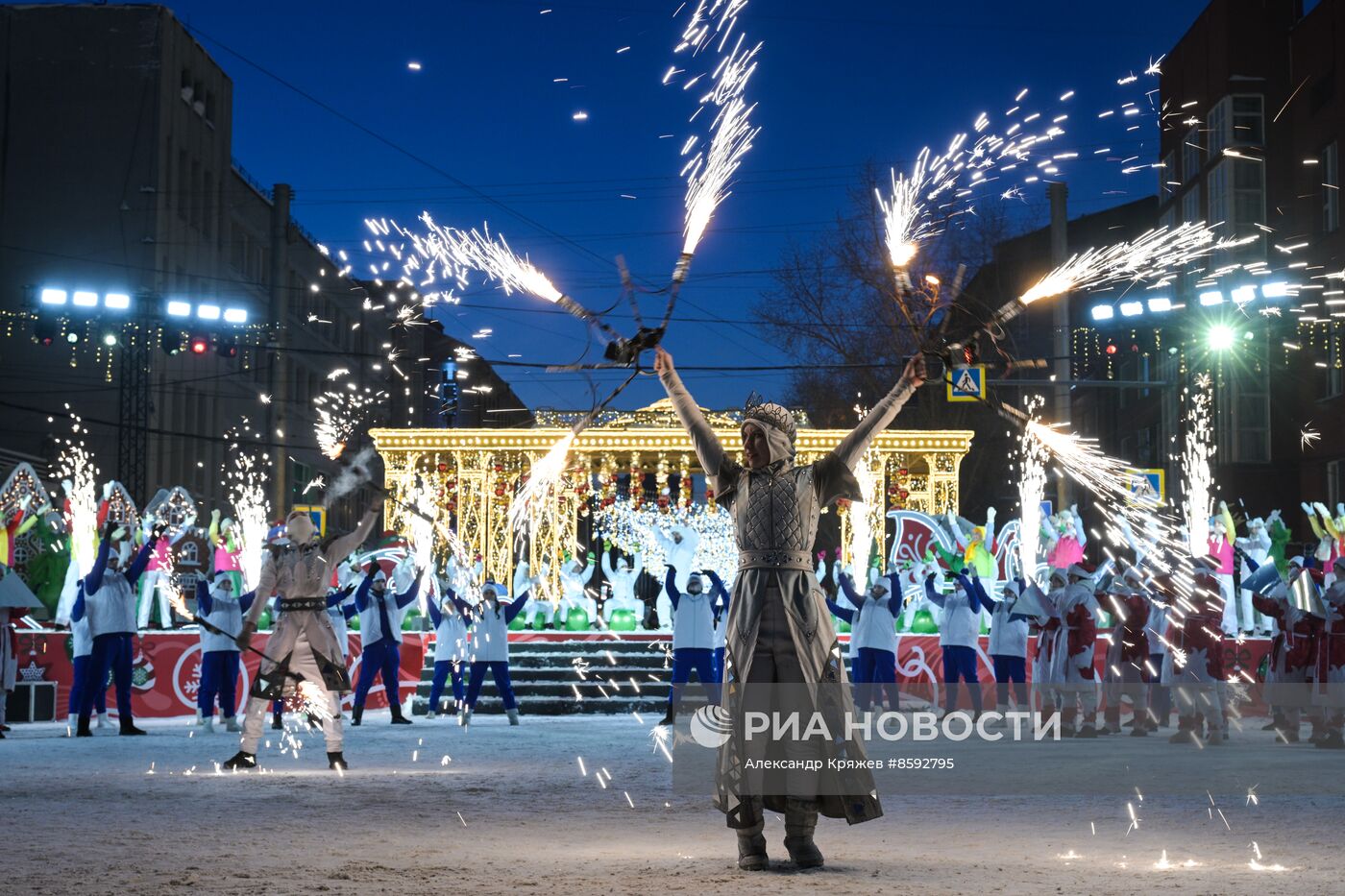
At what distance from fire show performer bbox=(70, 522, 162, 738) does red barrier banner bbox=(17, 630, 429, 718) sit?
3.15 m

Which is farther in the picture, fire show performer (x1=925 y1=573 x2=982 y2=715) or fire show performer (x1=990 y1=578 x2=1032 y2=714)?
fire show performer (x1=925 y1=573 x2=982 y2=715)

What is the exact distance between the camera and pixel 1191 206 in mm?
37688

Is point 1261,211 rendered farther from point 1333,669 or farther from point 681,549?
point 1333,669

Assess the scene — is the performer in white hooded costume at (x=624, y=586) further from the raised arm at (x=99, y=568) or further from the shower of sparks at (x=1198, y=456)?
the raised arm at (x=99, y=568)

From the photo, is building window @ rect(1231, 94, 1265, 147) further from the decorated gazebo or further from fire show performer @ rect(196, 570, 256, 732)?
fire show performer @ rect(196, 570, 256, 732)

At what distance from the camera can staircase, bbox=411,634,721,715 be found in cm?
2212

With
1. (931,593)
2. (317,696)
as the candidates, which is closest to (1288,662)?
(931,593)

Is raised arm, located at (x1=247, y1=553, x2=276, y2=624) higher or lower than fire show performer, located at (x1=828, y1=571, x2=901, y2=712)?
higher

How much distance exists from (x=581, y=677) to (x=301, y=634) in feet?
36.6

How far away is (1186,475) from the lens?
35000 millimetres

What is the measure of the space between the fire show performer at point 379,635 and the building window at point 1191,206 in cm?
2346

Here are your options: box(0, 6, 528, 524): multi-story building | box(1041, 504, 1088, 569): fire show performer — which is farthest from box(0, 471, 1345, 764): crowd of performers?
box(0, 6, 528, 524): multi-story building

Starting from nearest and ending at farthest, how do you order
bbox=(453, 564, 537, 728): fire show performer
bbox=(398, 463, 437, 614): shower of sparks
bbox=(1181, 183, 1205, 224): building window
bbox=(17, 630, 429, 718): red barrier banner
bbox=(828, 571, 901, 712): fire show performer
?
1. bbox=(453, 564, 537, 728): fire show performer
2. bbox=(828, 571, 901, 712): fire show performer
3. bbox=(17, 630, 429, 718): red barrier banner
4. bbox=(398, 463, 437, 614): shower of sparks
5. bbox=(1181, 183, 1205, 224): building window

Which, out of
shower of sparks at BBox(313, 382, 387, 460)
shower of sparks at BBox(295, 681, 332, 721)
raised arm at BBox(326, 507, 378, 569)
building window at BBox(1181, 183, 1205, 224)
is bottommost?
shower of sparks at BBox(295, 681, 332, 721)
